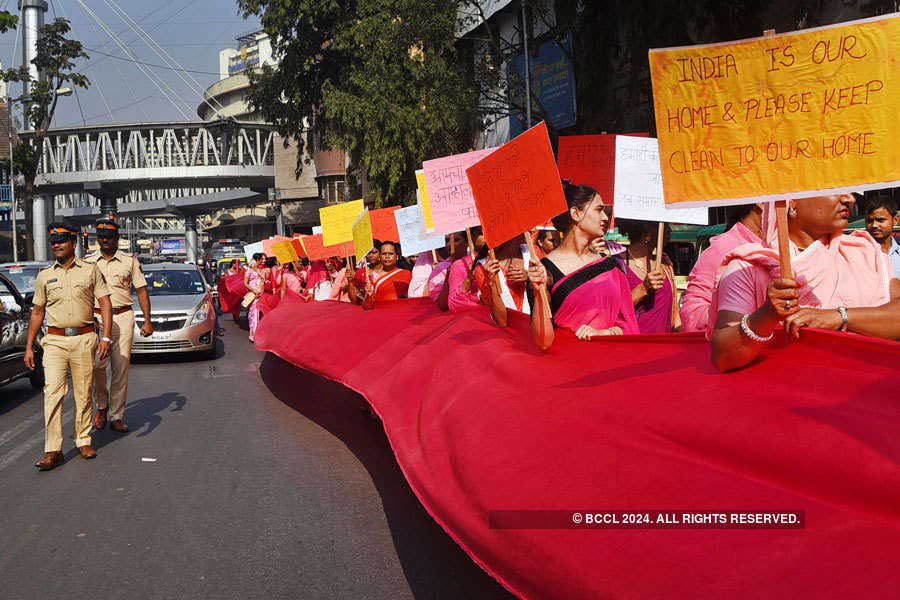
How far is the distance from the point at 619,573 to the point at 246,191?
82992mm

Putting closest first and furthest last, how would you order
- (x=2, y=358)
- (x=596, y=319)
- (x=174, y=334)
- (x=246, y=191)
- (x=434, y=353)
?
(x=596, y=319)
(x=434, y=353)
(x=2, y=358)
(x=174, y=334)
(x=246, y=191)

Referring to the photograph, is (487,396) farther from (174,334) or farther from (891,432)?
(174,334)

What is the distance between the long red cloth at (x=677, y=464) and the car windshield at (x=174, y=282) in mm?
12354

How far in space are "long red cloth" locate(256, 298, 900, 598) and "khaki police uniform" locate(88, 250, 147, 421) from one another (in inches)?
182

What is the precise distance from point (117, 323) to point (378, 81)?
14.3m

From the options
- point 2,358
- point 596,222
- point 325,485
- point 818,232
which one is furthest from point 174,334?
point 818,232

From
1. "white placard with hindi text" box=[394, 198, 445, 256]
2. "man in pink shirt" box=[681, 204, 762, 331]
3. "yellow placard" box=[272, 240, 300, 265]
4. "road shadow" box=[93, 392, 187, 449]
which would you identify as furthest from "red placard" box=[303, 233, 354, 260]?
"man in pink shirt" box=[681, 204, 762, 331]

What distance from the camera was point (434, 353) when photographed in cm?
603

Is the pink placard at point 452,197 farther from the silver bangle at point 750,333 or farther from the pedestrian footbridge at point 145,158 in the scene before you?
the pedestrian footbridge at point 145,158

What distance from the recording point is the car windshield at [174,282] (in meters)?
16.1

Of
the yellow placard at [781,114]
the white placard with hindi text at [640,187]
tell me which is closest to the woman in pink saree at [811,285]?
the yellow placard at [781,114]

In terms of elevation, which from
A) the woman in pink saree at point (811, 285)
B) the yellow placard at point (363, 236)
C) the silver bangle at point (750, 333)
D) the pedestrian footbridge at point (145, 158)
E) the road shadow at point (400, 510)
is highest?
the pedestrian footbridge at point (145, 158)

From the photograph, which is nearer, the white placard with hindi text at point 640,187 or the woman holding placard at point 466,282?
the white placard with hindi text at point 640,187

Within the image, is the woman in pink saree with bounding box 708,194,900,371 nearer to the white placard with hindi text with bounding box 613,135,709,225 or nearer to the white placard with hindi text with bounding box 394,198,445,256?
the white placard with hindi text with bounding box 613,135,709,225
